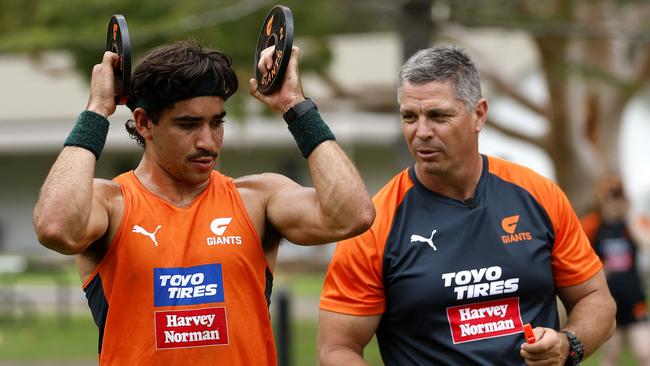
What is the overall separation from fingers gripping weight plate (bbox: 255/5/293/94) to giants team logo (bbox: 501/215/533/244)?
3.94 feet

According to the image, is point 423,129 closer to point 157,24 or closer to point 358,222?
point 358,222

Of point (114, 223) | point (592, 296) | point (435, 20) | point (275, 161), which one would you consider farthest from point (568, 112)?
point (275, 161)

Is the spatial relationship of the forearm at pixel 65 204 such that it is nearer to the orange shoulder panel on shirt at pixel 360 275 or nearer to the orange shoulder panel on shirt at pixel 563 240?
the orange shoulder panel on shirt at pixel 360 275

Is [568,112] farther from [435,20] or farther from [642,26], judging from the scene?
[435,20]

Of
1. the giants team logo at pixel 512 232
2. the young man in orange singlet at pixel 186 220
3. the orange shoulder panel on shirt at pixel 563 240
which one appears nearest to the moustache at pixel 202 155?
the young man in orange singlet at pixel 186 220

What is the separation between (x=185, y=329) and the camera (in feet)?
13.5

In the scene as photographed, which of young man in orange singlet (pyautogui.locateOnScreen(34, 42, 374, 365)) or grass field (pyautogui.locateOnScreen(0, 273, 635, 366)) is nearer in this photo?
young man in orange singlet (pyautogui.locateOnScreen(34, 42, 374, 365))

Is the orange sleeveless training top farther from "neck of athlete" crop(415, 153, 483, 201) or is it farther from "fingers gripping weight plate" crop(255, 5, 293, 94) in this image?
"neck of athlete" crop(415, 153, 483, 201)

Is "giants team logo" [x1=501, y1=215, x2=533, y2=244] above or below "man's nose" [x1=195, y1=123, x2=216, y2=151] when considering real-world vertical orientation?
below

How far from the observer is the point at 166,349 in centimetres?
411

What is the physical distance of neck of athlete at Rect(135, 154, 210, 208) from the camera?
431cm

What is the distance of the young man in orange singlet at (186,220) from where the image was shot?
4.11m

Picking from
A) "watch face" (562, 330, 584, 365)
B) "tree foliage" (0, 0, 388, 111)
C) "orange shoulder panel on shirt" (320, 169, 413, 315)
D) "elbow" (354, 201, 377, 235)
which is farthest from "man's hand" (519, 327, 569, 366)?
"tree foliage" (0, 0, 388, 111)

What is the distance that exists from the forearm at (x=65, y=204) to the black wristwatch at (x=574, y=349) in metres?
2.07
